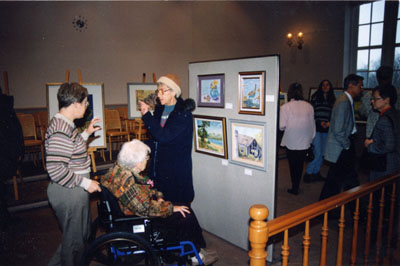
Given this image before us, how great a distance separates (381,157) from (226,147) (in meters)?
1.43

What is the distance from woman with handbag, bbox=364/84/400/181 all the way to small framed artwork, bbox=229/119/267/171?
3.72 feet

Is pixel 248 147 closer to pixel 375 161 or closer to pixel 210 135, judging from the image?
pixel 210 135

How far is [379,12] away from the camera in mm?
9242

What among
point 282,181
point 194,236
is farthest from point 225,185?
point 282,181

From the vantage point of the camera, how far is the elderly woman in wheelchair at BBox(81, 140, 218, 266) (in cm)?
195

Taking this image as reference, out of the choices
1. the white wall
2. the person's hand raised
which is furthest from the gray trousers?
the white wall

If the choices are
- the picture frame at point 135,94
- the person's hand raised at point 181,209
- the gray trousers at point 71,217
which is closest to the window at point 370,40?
the picture frame at point 135,94

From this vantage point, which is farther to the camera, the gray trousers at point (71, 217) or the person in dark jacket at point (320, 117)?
the person in dark jacket at point (320, 117)

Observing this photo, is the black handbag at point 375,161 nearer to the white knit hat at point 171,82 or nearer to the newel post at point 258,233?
the white knit hat at point 171,82

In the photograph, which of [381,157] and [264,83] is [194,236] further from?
[381,157]

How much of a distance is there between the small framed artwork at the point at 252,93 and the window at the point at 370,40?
8.61 meters

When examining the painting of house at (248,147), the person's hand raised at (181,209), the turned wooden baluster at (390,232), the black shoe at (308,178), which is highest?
the painting of house at (248,147)

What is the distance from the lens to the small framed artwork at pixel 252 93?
2434 mm

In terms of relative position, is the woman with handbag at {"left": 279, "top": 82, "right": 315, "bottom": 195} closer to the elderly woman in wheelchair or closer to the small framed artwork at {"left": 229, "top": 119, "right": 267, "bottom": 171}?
the small framed artwork at {"left": 229, "top": 119, "right": 267, "bottom": 171}
